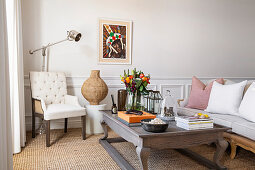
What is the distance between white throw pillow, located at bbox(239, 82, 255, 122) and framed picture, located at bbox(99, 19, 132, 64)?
217 cm

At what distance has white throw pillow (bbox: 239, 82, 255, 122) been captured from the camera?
272 centimetres

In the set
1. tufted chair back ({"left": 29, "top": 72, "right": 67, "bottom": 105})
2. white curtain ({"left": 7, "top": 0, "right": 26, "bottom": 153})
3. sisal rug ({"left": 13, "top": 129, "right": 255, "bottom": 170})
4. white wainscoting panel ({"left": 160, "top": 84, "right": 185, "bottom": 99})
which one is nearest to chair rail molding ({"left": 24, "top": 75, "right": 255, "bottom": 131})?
white wainscoting panel ({"left": 160, "top": 84, "right": 185, "bottom": 99})

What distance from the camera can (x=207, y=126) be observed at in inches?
90.2

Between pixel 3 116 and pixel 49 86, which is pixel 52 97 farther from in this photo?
pixel 3 116

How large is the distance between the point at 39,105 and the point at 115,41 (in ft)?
5.89

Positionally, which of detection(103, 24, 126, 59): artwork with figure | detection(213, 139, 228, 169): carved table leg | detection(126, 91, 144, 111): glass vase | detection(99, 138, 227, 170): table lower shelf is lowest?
detection(99, 138, 227, 170): table lower shelf

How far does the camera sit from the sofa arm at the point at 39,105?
10.5ft

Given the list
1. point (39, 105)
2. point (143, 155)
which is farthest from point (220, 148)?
point (39, 105)

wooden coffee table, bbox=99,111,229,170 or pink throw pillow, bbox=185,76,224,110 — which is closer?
wooden coffee table, bbox=99,111,229,170

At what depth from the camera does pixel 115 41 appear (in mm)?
4328

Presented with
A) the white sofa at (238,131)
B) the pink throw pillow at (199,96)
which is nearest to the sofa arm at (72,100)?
the pink throw pillow at (199,96)

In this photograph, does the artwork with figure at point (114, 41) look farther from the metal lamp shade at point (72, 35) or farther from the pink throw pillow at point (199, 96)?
the pink throw pillow at point (199, 96)

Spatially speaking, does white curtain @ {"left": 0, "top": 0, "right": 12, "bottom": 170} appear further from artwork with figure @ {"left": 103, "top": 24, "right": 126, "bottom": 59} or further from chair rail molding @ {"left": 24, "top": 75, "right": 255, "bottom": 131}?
artwork with figure @ {"left": 103, "top": 24, "right": 126, "bottom": 59}

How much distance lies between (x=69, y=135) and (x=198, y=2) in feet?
12.0
